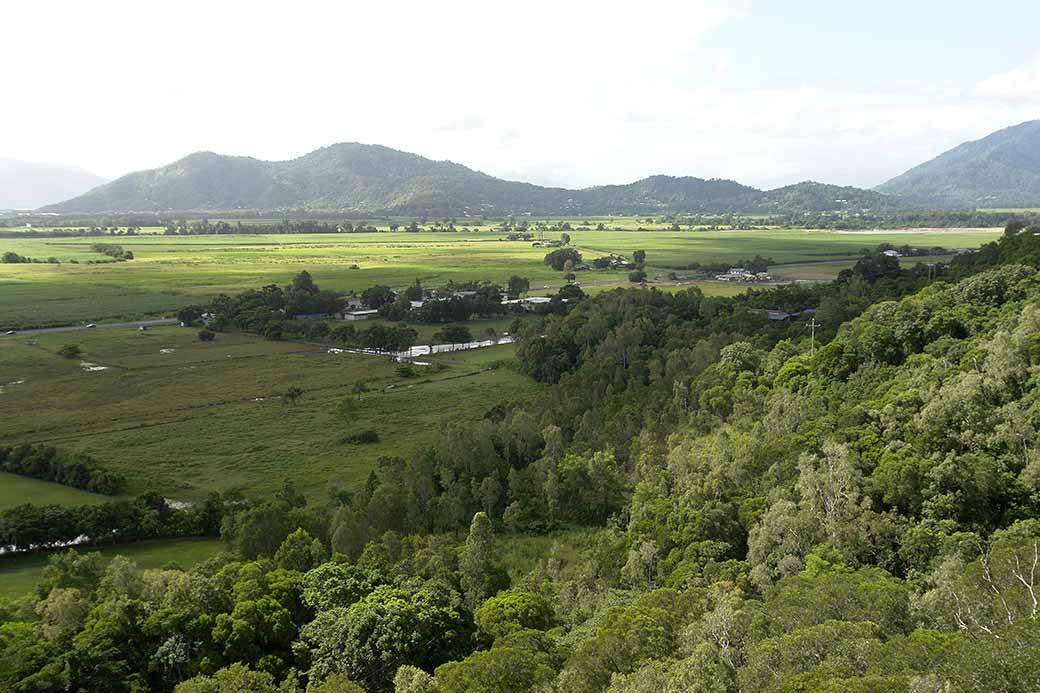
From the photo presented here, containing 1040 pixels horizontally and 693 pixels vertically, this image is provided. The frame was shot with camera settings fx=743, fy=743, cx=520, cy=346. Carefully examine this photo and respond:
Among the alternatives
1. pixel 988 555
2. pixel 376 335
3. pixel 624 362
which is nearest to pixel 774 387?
pixel 624 362

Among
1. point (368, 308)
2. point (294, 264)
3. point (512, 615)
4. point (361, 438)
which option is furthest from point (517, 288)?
point (512, 615)

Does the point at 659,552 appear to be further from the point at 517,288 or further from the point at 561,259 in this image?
the point at 561,259

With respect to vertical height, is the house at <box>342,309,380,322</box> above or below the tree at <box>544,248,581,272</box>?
below

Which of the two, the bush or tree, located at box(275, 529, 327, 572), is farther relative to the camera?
→ the bush

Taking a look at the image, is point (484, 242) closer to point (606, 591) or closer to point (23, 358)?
point (23, 358)

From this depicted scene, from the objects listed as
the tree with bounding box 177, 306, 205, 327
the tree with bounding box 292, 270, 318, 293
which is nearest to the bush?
the tree with bounding box 177, 306, 205, 327

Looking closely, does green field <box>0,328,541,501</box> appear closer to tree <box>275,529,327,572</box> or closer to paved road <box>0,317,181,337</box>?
paved road <box>0,317,181,337</box>

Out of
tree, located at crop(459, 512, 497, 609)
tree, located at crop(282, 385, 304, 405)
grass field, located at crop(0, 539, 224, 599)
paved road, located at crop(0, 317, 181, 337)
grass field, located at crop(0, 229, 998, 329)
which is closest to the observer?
tree, located at crop(459, 512, 497, 609)

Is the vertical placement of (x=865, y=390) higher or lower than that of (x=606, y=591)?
higher
